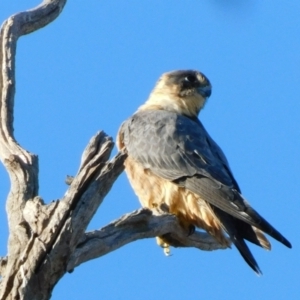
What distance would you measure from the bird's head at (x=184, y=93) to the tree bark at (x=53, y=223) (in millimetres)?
2092

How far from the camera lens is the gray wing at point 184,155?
5.75m

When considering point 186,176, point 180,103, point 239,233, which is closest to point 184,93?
point 180,103

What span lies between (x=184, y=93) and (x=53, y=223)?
10.6 feet

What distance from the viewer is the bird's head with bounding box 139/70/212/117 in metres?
7.14

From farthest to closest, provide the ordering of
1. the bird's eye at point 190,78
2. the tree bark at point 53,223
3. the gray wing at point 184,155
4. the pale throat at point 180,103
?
the bird's eye at point 190,78, the pale throat at point 180,103, the gray wing at point 184,155, the tree bark at point 53,223

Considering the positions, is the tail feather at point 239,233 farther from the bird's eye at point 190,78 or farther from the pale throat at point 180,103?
the bird's eye at point 190,78

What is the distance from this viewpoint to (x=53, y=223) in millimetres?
4156

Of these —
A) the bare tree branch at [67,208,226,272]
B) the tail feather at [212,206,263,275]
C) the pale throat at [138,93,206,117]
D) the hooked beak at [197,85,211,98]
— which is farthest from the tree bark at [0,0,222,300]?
the hooked beak at [197,85,211,98]

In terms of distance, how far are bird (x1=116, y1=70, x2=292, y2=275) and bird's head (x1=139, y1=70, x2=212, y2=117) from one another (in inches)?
1.7

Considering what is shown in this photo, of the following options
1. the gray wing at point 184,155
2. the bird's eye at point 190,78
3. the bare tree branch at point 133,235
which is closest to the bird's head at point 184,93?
the bird's eye at point 190,78

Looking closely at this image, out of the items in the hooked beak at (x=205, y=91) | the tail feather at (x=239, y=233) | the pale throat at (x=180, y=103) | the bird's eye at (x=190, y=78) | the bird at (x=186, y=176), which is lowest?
the tail feather at (x=239, y=233)

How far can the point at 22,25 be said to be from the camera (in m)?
5.77

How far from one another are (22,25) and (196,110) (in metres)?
1.97

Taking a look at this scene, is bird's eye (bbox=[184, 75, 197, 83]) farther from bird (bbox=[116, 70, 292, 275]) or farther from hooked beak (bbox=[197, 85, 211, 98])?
bird (bbox=[116, 70, 292, 275])
